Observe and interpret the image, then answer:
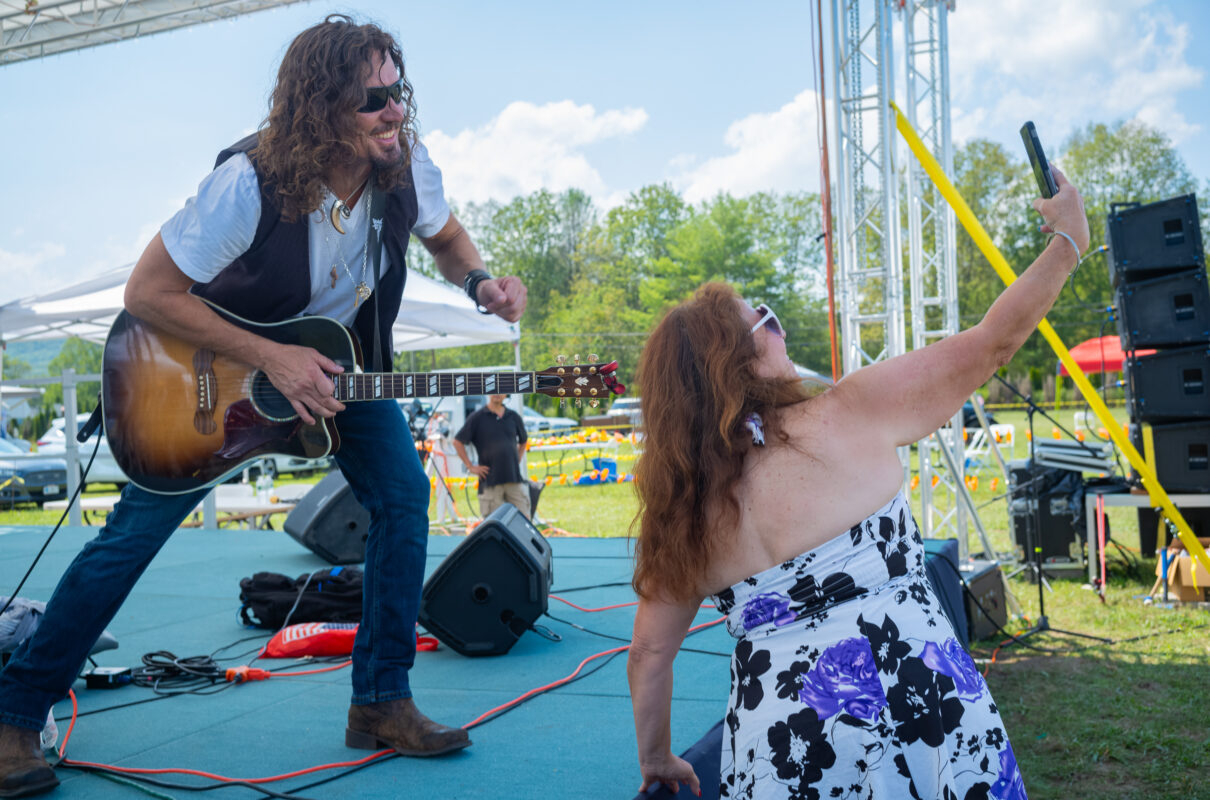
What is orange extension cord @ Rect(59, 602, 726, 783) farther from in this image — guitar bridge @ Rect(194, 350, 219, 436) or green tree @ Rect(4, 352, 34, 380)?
green tree @ Rect(4, 352, 34, 380)

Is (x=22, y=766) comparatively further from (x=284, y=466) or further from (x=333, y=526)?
(x=284, y=466)

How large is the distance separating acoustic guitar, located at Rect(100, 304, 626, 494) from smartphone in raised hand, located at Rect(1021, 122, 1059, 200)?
1.14m

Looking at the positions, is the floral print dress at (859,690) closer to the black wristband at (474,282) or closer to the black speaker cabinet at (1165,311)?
the black wristband at (474,282)

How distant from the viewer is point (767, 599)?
1564 millimetres

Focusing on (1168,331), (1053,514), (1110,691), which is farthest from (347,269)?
(1053,514)

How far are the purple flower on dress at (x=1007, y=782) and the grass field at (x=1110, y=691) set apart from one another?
135 centimetres

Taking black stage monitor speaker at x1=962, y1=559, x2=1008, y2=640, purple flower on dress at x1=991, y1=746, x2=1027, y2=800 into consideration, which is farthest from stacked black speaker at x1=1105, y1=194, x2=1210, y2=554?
purple flower on dress at x1=991, y1=746, x2=1027, y2=800

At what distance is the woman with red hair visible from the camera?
1.44m


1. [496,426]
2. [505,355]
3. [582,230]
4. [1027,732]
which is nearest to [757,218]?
[582,230]

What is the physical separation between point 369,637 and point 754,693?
1338 millimetres

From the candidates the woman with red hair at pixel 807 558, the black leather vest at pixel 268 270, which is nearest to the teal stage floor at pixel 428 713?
the woman with red hair at pixel 807 558

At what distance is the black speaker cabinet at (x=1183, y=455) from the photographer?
257 inches

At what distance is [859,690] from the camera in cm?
145

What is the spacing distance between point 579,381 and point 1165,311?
6041 mm
